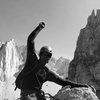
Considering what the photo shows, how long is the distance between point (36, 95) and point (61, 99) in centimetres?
220

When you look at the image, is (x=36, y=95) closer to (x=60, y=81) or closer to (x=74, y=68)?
(x=60, y=81)

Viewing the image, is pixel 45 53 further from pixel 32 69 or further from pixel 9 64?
pixel 9 64

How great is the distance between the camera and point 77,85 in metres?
4.48

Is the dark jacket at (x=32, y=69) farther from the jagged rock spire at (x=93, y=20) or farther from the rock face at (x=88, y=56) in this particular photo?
the jagged rock spire at (x=93, y=20)

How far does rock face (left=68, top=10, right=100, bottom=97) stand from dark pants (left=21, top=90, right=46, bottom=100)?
69.3 meters

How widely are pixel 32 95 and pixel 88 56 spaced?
82236mm

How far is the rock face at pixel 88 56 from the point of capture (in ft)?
254

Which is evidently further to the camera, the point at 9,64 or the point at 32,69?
the point at 9,64

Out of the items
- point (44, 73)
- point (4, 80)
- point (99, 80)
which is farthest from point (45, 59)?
point (4, 80)

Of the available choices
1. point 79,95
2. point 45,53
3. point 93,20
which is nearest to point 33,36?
point 45,53

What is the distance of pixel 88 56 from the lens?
85.0 meters

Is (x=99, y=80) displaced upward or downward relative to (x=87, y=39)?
downward

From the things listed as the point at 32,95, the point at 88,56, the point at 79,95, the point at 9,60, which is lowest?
the point at 79,95

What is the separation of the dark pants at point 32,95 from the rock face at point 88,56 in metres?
69.3
